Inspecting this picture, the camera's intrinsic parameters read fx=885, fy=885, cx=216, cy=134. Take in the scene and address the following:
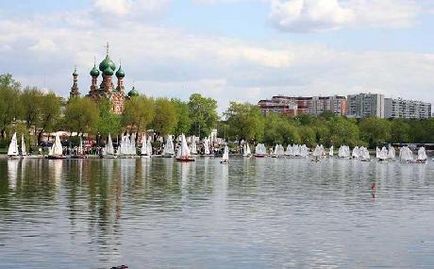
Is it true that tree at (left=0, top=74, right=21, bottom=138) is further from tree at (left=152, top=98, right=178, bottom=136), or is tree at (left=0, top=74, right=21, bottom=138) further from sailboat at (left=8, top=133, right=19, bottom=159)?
tree at (left=152, top=98, right=178, bottom=136)

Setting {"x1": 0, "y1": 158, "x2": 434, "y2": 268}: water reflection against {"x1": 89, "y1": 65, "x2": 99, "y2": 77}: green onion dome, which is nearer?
{"x1": 0, "y1": 158, "x2": 434, "y2": 268}: water reflection

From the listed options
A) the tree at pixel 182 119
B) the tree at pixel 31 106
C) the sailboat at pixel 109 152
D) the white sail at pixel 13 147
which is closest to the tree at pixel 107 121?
the sailboat at pixel 109 152

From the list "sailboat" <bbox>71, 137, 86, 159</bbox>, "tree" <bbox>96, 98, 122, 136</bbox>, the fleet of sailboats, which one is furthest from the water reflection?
"tree" <bbox>96, 98, 122, 136</bbox>

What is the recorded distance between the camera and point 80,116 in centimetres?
13600

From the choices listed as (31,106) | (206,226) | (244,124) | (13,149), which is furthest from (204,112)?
(206,226)

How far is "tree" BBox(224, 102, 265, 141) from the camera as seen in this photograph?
194875 mm

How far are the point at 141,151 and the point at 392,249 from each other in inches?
4451

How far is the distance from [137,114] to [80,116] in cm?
2062

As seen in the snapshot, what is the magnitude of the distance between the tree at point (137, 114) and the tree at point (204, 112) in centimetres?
2708

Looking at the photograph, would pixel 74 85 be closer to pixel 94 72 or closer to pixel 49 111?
pixel 94 72

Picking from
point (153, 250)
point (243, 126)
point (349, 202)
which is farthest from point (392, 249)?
point (243, 126)

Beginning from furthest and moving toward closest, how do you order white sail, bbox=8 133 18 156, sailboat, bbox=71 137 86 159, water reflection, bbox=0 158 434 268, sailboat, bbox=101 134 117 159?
sailboat, bbox=101 134 117 159 → sailboat, bbox=71 137 86 159 → white sail, bbox=8 133 18 156 → water reflection, bbox=0 158 434 268

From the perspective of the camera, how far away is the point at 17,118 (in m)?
127

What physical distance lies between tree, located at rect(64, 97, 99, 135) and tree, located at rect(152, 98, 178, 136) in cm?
2472
